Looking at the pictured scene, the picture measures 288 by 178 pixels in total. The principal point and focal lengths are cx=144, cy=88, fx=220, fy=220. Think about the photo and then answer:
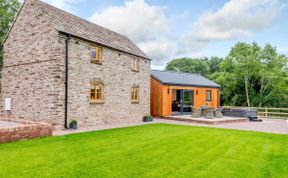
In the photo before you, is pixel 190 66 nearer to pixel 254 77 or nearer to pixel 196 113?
pixel 254 77

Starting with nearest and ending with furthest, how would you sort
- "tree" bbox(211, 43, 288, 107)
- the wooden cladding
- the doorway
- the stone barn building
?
the stone barn building
the wooden cladding
the doorway
"tree" bbox(211, 43, 288, 107)

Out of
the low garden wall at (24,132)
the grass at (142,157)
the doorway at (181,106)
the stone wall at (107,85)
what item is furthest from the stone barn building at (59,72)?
the doorway at (181,106)

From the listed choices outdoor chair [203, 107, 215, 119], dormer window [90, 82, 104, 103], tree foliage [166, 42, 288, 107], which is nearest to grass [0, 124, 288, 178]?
dormer window [90, 82, 104, 103]

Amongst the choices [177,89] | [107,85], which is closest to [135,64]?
[107,85]

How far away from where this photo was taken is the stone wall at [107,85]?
12008 mm


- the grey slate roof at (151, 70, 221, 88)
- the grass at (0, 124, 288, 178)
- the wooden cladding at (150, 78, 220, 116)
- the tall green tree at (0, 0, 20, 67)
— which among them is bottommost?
the grass at (0, 124, 288, 178)

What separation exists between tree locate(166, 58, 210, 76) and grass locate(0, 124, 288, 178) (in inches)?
1796

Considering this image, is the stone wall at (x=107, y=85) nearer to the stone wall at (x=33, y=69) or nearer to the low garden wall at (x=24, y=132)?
the stone wall at (x=33, y=69)

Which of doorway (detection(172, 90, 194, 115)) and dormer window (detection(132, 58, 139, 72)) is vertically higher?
dormer window (detection(132, 58, 139, 72))

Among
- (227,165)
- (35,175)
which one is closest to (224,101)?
(227,165)

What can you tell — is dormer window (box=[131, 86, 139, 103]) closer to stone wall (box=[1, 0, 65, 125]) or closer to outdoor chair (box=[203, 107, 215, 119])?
outdoor chair (box=[203, 107, 215, 119])

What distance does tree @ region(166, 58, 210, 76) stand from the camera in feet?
177

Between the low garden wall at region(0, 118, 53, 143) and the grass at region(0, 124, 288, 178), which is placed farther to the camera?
the low garden wall at region(0, 118, 53, 143)

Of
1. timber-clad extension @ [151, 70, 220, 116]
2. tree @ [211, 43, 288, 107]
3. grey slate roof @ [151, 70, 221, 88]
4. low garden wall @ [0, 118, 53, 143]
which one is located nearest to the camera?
low garden wall @ [0, 118, 53, 143]
